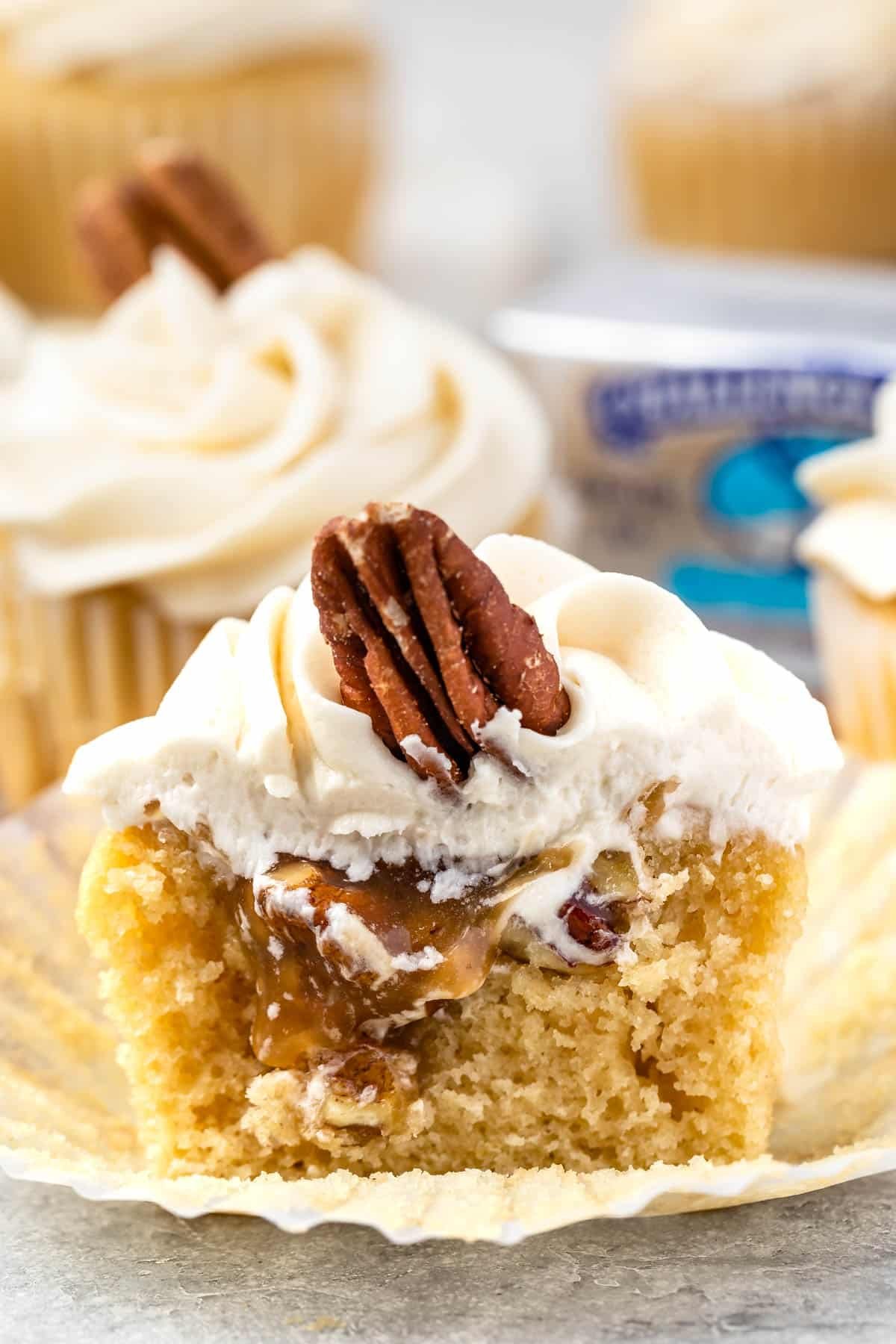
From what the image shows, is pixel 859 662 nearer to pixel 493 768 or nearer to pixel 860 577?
pixel 860 577

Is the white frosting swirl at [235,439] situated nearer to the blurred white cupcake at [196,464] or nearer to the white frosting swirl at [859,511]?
the blurred white cupcake at [196,464]

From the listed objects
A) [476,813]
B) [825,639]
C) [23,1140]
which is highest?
[476,813]

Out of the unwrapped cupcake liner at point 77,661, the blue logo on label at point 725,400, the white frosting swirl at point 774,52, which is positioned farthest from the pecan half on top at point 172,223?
the white frosting swirl at point 774,52

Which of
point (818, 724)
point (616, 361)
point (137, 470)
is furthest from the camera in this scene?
point (616, 361)

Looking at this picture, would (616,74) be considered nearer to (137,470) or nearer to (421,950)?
(137,470)

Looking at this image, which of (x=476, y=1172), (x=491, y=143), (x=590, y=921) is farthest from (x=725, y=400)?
(x=491, y=143)

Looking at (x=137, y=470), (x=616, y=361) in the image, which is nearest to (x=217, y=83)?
(x=616, y=361)

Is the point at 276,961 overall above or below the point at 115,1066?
above
